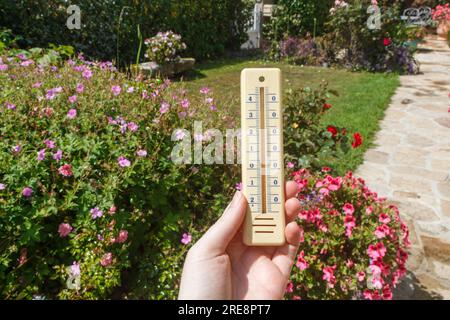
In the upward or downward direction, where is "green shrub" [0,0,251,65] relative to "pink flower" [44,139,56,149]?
upward

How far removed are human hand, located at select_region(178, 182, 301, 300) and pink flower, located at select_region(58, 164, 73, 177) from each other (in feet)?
2.57

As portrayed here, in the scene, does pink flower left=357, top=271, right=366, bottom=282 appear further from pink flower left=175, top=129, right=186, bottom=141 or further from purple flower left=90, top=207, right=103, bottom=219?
purple flower left=90, top=207, right=103, bottom=219

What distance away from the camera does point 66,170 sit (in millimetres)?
1807

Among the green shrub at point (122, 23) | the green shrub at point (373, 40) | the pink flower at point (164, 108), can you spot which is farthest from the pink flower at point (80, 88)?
the green shrub at point (373, 40)

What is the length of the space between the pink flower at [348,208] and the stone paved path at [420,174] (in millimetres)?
710

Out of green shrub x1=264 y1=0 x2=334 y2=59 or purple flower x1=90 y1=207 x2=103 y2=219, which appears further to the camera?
green shrub x1=264 y1=0 x2=334 y2=59

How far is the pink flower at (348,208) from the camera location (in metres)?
2.11

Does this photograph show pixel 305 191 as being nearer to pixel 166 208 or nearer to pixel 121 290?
pixel 166 208

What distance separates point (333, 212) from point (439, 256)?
1213mm

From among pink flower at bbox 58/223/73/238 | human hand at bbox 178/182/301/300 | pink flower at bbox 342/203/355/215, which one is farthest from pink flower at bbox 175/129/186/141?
pink flower at bbox 342/203/355/215

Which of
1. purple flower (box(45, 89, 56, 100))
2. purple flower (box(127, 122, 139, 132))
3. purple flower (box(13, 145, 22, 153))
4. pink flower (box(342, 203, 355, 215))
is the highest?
purple flower (box(45, 89, 56, 100))

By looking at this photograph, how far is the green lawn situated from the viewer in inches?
199

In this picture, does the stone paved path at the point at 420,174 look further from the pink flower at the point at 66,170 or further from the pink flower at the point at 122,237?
the pink flower at the point at 66,170

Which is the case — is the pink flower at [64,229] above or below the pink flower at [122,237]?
above
